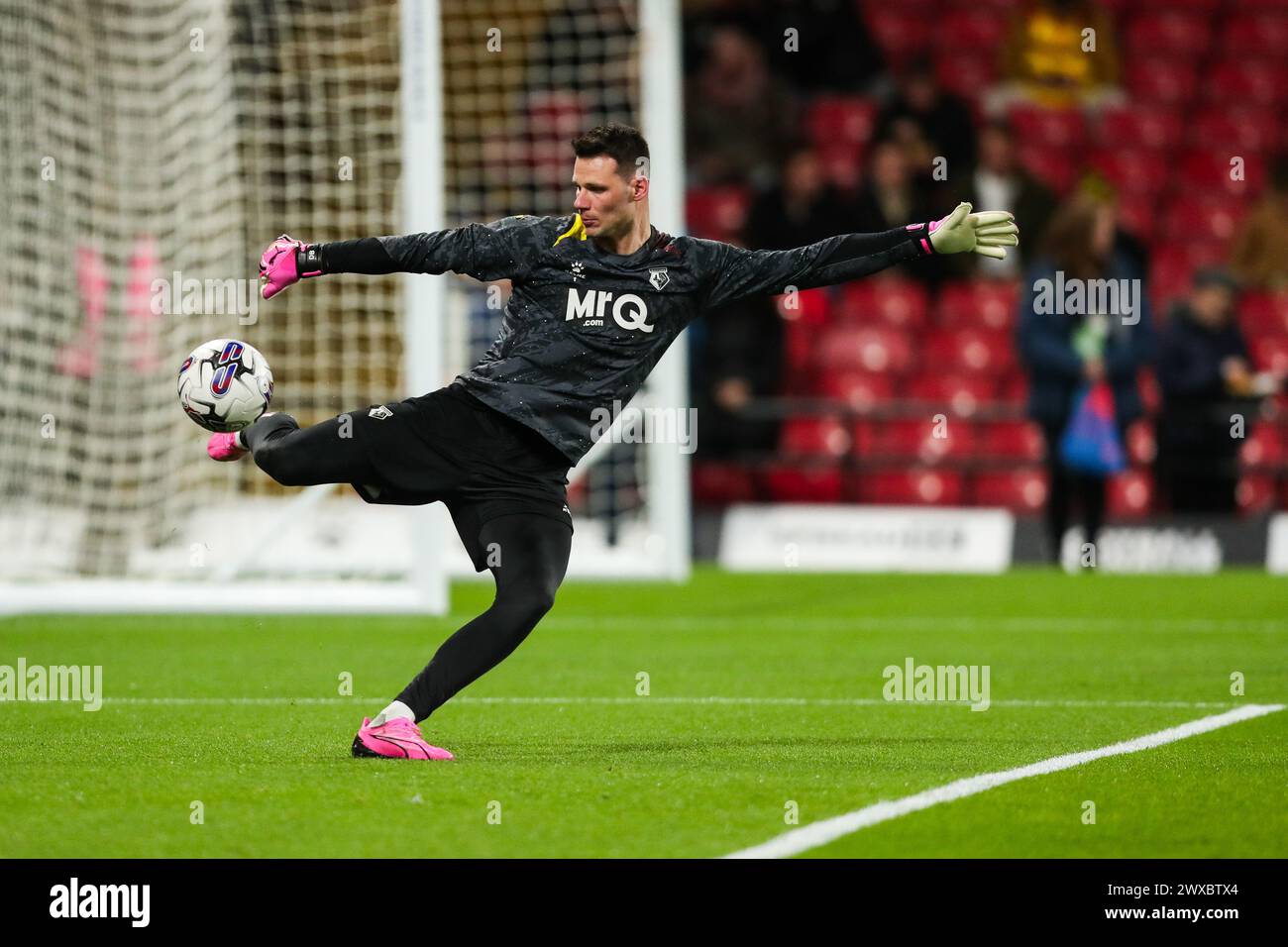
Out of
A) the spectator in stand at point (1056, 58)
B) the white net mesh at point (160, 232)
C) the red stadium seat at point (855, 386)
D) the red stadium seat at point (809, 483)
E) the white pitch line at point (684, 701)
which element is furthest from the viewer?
the spectator in stand at point (1056, 58)

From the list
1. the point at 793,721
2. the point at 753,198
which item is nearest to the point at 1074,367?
the point at 753,198

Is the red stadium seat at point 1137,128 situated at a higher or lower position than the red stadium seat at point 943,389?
higher

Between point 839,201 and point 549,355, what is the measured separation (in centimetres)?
1073

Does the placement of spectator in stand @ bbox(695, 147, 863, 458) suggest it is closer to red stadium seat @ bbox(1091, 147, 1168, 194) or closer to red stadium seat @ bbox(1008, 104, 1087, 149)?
red stadium seat @ bbox(1008, 104, 1087, 149)

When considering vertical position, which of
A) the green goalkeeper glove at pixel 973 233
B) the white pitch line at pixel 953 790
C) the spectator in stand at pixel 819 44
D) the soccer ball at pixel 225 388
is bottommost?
the white pitch line at pixel 953 790

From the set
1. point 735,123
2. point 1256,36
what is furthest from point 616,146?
point 1256,36

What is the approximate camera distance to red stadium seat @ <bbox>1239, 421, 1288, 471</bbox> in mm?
18531

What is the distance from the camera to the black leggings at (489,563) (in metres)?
6.95

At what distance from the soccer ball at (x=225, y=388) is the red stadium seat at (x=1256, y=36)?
17.2m

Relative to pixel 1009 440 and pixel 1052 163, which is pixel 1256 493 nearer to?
pixel 1009 440

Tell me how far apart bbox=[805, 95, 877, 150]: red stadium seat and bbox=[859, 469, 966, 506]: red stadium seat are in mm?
4105

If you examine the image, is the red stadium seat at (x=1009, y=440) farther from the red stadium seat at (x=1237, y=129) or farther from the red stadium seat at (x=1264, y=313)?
the red stadium seat at (x=1237, y=129)

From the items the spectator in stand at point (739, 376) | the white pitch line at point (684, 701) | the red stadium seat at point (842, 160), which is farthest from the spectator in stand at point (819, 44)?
the white pitch line at point (684, 701)

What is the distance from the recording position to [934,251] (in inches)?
291
